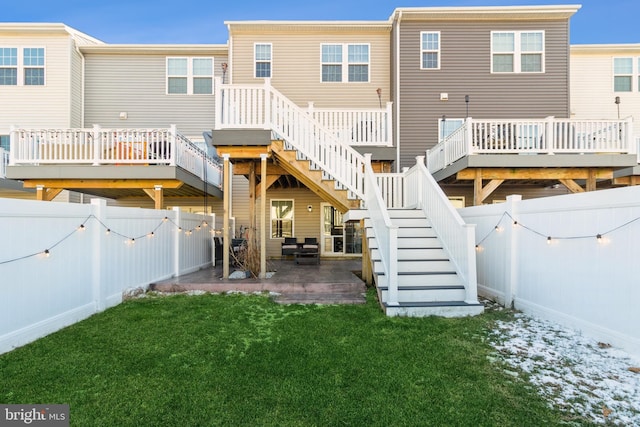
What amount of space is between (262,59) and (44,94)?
25.7 ft

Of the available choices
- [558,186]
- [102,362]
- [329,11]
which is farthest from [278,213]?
[329,11]

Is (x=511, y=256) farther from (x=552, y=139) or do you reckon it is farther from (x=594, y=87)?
(x=594, y=87)

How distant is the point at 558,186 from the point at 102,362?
46.7 ft

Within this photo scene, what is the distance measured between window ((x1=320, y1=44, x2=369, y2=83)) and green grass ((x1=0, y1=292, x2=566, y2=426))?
10.00 meters

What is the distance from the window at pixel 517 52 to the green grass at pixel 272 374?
10.7 m

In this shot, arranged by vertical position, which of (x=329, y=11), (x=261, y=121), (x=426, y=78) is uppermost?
(x=329, y=11)

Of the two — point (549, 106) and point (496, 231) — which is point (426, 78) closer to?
point (549, 106)

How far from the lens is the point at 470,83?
12.0 meters

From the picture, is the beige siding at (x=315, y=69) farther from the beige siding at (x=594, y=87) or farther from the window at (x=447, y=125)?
the beige siding at (x=594, y=87)

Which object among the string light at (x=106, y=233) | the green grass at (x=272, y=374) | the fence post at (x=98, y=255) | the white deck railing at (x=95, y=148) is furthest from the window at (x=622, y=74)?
the fence post at (x=98, y=255)

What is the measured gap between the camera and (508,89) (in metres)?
11.9

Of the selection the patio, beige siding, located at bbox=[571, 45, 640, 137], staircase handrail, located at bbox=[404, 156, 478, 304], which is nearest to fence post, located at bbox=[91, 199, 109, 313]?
the patio

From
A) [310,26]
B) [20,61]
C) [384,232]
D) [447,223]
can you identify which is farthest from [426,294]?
[20,61]

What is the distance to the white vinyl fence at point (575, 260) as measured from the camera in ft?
12.0
